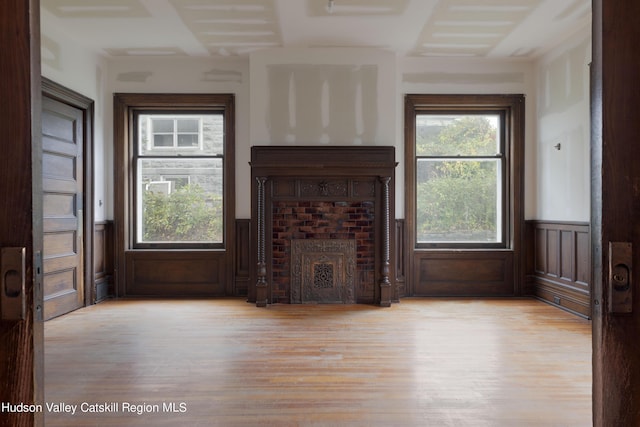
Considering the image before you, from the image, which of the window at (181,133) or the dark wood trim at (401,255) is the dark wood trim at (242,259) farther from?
the dark wood trim at (401,255)

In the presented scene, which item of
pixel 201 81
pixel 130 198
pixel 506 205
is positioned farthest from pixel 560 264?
pixel 130 198

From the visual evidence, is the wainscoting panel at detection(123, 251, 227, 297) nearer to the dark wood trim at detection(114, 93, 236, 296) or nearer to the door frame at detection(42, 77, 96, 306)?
the dark wood trim at detection(114, 93, 236, 296)

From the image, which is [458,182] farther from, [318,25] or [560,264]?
[318,25]

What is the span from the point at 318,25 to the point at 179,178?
249 cm

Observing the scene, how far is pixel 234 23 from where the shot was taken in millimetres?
4277

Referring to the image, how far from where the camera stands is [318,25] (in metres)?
4.32

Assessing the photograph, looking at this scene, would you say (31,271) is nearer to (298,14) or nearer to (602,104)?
(602,104)

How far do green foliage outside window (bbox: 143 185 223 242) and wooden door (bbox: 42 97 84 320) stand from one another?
81 cm

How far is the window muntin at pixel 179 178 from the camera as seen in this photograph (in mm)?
5395

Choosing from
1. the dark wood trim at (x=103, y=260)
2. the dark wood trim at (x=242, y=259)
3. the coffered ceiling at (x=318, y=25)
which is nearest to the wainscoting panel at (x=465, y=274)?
the dark wood trim at (x=242, y=259)

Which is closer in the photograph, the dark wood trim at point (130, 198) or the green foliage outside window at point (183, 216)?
the dark wood trim at point (130, 198)

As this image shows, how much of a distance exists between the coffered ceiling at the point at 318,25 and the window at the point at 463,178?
2.60ft

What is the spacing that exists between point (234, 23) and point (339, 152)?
66.8 inches

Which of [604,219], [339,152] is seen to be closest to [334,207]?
[339,152]
